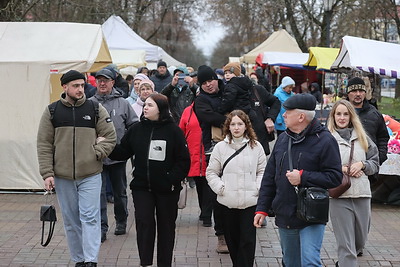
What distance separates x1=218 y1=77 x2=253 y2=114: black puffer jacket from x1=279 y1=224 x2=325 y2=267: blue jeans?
2799mm

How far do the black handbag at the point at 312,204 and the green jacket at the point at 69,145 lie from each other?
216 centimetres

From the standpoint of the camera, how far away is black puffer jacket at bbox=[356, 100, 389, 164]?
23.2ft

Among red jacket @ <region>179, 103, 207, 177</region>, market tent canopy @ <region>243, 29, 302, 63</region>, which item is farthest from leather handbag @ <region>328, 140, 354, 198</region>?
market tent canopy @ <region>243, 29, 302, 63</region>

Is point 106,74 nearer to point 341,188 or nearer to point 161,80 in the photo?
point 341,188

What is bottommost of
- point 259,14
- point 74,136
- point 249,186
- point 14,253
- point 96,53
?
point 14,253

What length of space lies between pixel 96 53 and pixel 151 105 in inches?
168

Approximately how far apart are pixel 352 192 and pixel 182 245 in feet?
7.62

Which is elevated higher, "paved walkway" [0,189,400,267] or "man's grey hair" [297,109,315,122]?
"man's grey hair" [297,109,315,122]

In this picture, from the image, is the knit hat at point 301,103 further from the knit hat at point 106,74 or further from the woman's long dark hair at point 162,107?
the knit hat at point 106,74

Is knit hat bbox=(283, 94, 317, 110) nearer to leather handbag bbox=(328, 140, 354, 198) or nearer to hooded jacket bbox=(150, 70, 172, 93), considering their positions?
leather handbag bbox=(328, 140, 354, 198)

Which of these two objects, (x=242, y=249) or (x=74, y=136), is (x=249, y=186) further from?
(x=74, y=136)

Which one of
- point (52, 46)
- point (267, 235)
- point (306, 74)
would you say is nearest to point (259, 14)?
point (306, 74)

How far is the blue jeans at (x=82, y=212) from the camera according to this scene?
613 centimetres

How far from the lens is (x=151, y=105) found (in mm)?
6000
